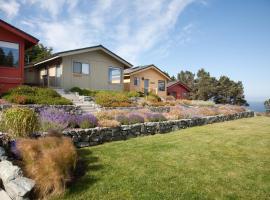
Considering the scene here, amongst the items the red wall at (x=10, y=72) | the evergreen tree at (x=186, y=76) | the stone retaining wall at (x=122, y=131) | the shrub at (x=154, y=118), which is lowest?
the stone retaining wall at (x=122, y=131)

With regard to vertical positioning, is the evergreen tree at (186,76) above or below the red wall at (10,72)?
above

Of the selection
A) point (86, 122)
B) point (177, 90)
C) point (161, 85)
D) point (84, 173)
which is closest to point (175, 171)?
point (84, 173)

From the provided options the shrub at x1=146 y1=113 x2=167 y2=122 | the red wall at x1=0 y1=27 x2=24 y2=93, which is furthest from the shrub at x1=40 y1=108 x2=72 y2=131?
the red wall at x1=0 y1=27 x2=24 y2=93

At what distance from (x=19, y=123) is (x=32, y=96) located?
7.00 metres

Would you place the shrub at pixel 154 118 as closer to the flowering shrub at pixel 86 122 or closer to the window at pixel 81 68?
the flowering shrub at pixel 86 122

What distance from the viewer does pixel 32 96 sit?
523 inches

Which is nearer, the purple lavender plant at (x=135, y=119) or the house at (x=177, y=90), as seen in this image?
the purple lavender plant at (x=135, y=119)

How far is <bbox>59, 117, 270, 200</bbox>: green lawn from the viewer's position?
4.83m

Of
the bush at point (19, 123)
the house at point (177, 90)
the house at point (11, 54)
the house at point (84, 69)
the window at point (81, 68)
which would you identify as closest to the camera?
the bush at point (19, 123)

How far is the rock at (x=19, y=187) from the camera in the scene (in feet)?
13.8

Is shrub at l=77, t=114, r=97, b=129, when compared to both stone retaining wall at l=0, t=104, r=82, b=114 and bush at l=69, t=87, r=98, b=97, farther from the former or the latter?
bush at l=69, t=87, r=98, b=97

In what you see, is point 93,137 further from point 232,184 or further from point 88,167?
point 232,184

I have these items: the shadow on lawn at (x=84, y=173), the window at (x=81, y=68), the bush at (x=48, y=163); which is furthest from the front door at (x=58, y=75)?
the bush at (x=48, y=163)

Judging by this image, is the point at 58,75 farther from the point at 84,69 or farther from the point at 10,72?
the point at 10,72
